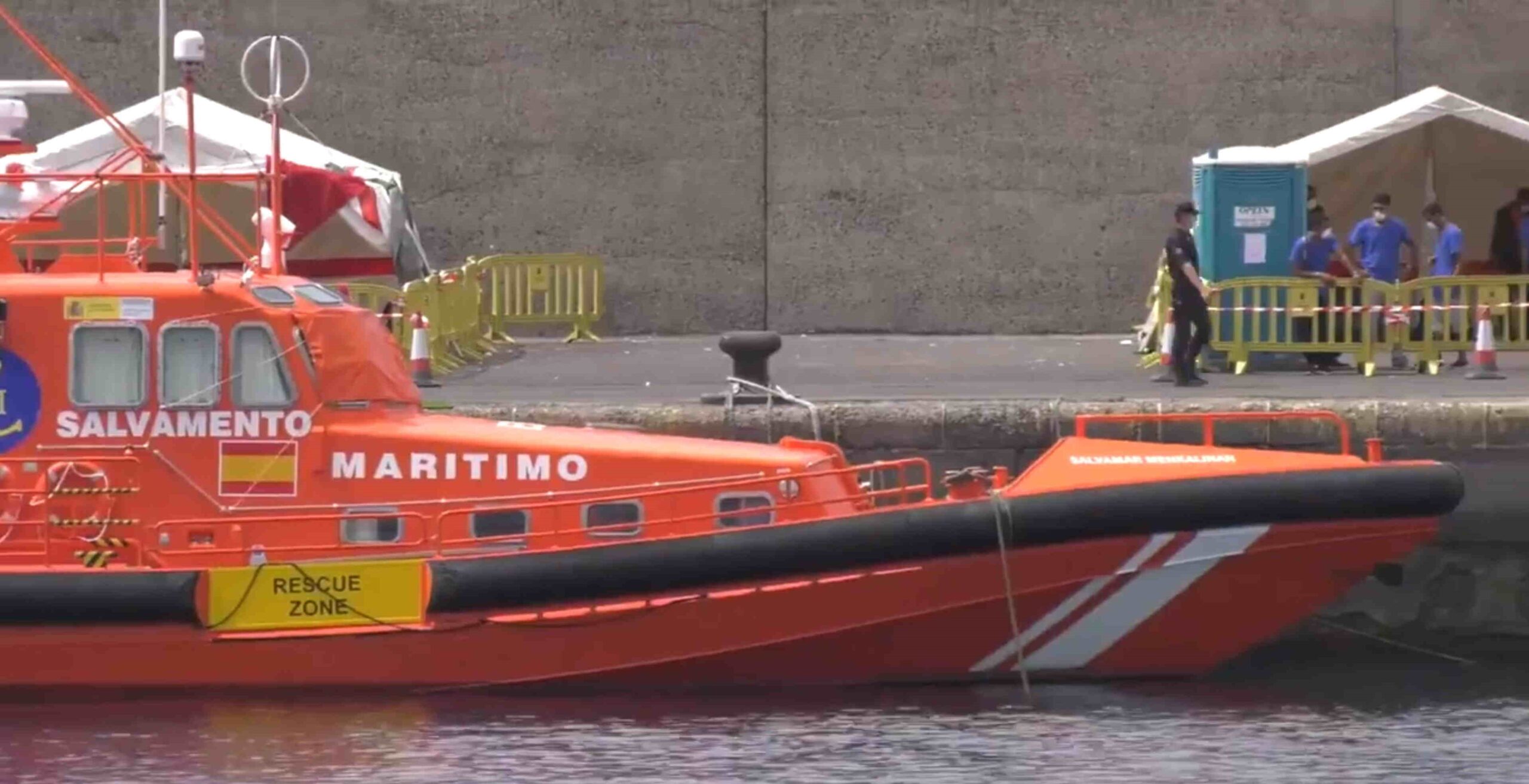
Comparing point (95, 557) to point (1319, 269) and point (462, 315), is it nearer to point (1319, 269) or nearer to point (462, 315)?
point (462, 315)

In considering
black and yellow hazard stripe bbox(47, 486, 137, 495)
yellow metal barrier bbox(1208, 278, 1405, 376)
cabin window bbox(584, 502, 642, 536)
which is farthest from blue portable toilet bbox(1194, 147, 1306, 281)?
black and yellow hazard stripe bbox(47, 486, 137, 495)

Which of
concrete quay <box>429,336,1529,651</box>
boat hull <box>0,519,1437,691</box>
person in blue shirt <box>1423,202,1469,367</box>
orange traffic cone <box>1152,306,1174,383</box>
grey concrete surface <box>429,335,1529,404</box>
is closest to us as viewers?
boat hull <box>0,519,1437,691</box>

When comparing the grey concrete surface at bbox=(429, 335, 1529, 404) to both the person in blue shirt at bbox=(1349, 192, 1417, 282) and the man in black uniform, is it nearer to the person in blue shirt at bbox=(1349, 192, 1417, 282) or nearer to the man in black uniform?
the man in black uniform

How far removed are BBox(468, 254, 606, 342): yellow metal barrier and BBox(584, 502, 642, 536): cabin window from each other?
10186 mm

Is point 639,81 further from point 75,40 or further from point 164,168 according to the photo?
point 164,168

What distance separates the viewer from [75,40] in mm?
23359

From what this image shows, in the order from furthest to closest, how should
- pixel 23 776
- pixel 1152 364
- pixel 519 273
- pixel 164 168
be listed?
pixel 519 273, pixel 1152 364, pixel 164 168, pixel 23 776

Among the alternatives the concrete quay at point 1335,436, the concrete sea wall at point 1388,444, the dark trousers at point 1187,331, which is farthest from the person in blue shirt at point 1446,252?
the concrete sea wall at point 1388,444

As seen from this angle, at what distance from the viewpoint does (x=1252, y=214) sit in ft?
64.4

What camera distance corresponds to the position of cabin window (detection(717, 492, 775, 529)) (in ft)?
39.4

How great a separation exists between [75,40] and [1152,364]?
971 cm

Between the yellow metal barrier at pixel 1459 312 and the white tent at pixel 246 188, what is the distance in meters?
6.98

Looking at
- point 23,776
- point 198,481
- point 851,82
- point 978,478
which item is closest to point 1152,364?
point 851,82

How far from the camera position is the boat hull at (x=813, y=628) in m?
11.8
